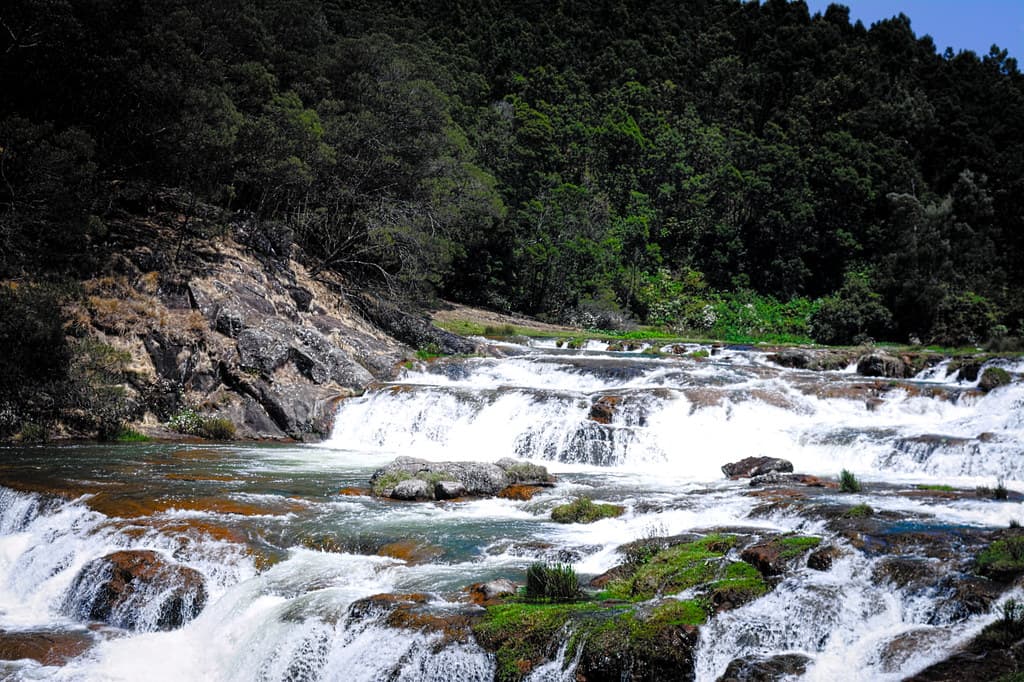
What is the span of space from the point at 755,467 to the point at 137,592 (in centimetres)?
1099

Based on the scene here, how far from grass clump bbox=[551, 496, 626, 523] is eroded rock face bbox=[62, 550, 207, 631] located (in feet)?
16.3

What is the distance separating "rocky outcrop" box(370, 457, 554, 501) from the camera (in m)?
13.2

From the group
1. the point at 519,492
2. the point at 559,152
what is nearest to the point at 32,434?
the point at 519,492

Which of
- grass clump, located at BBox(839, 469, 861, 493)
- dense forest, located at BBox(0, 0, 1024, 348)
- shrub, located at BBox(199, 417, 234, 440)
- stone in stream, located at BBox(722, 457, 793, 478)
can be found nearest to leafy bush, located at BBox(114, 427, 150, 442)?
shrub, located at BBox(199, 417, 234, 440)

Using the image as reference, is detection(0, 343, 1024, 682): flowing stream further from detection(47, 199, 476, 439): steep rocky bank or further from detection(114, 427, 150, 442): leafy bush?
detection(47, 199, 476, 439): steep rocky bank

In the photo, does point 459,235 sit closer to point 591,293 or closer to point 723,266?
point 591,293

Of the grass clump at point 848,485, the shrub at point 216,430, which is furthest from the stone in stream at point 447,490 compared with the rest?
the shrub at point 216,430

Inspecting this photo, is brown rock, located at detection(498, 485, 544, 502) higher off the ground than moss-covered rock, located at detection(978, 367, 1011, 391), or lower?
lower

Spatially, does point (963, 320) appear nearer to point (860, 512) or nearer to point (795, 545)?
point (860, 512)

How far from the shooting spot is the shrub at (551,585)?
314 inches

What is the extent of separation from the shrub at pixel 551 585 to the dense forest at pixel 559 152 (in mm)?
13815

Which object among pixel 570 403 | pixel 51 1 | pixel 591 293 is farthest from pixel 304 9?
pixel 570 403

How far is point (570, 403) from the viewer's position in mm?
19344

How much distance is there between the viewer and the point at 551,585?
7.99 metres
